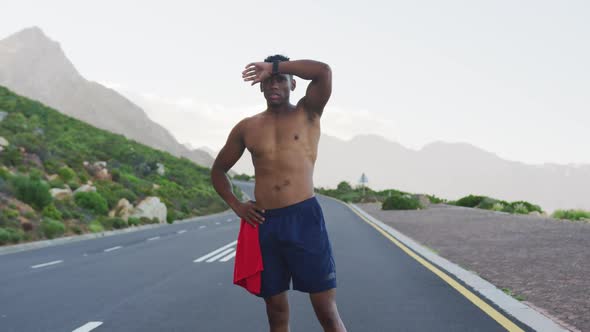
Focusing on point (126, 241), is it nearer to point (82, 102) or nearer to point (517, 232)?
point (517, 232)

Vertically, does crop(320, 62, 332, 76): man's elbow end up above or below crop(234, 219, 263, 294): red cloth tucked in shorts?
above

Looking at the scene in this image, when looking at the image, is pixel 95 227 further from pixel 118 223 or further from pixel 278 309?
pixel 278 309

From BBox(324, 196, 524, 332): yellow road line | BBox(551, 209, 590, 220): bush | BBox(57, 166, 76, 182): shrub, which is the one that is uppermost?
BBox(57, 166, 76, 182): shrub

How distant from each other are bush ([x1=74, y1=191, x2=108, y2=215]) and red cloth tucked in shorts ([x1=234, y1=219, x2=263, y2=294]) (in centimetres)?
2403

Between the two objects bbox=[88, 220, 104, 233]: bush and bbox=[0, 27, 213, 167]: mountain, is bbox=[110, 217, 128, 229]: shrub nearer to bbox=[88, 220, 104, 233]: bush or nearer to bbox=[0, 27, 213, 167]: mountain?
bbox=[88, 220, 104, 233]: bush

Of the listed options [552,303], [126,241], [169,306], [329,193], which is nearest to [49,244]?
[126,241]

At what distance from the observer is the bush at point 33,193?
23.1 m

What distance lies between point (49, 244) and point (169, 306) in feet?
42.0

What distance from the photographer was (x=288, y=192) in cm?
359

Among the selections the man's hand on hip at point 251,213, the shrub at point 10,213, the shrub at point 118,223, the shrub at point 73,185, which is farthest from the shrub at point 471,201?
the man's hand on hip at point 251,213

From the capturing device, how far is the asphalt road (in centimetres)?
651

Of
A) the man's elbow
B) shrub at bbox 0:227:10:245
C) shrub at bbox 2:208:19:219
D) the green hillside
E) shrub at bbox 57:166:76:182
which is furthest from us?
shrub at bbox 57:166:76:182

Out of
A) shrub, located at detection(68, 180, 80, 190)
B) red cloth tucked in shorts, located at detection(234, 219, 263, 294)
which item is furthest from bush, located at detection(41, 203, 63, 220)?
red cloth tucked in shorts, located at detection(234, 219, 263, 294)

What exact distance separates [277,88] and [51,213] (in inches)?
808
